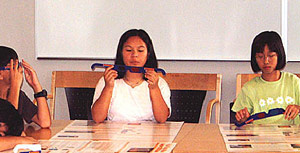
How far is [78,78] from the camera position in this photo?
10.1 feet

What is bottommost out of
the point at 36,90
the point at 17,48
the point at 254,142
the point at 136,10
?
the point at 254,142

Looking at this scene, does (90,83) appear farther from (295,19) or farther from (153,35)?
(295,19)

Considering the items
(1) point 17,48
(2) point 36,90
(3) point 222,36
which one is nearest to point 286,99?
(3) point 222,36

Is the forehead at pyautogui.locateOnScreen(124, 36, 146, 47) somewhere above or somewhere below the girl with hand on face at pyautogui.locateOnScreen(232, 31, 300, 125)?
above

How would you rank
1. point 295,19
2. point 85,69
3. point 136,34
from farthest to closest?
point 85,69 < point 295,19 < point 136,34

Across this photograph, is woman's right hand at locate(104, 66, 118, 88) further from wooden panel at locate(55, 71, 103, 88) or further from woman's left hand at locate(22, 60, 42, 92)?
wooden panel at locate(55, 71, 103, 88)

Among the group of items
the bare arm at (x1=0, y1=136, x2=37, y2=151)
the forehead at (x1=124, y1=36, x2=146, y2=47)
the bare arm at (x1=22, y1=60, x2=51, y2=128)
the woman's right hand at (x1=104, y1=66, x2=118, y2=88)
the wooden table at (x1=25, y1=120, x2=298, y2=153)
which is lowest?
the wooden table at (x1=25, y1=120, x2=298, y2=153)

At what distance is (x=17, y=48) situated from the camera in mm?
3414

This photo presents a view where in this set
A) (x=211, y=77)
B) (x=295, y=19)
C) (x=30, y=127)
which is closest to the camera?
(x=30, y=127)

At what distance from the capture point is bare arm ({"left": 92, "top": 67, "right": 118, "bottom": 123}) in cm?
220

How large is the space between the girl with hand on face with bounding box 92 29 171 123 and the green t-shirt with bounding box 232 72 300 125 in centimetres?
39

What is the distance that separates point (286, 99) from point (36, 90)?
1.16 meters

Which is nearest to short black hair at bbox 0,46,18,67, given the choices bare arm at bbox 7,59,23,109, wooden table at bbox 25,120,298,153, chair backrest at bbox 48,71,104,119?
bare arm at bbox 7,59,23,109

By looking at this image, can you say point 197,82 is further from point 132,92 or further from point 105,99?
point 105,99
